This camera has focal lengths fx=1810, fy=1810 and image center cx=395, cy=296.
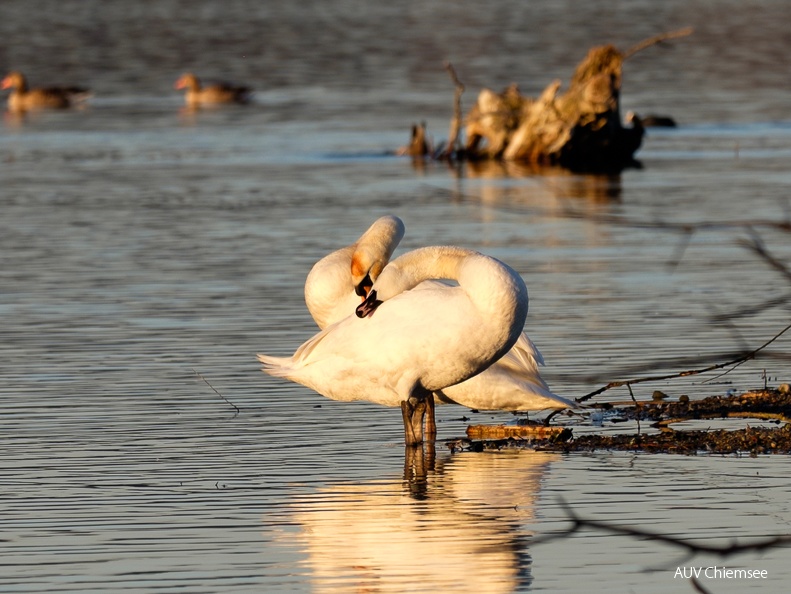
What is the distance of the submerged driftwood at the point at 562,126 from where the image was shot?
78.0ft

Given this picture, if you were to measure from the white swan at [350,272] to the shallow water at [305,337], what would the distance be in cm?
61

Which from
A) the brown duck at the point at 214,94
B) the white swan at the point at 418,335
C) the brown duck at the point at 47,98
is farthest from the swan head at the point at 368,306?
the brown duck at the point at 47,98

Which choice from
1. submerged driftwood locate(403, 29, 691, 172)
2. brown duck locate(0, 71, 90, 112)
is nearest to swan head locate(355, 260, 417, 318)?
submerged driftwood locate(403, 29, 691, 172)

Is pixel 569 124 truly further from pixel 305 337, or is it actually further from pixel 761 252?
pixel 761 252

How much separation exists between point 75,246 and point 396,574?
1092cm

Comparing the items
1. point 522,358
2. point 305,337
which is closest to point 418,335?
point 522,358

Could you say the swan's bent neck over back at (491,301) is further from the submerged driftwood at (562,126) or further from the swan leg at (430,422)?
the submerged driftwood at (562,126)

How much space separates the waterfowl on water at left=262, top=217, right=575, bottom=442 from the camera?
8.97m

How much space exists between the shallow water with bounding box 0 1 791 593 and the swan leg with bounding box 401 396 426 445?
0.19 metres

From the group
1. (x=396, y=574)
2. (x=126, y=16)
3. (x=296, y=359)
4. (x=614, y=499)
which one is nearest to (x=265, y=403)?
(x=296, y=359)

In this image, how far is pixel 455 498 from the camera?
7.95m

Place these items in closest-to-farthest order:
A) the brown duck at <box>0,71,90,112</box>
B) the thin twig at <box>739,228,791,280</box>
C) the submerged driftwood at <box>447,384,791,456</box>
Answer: the thin twig at <box>739,228,791,280</box>, the submerged driftwood at <box>447,384,791,456</box>, the brown duck at <box>0,71,90,112</box>

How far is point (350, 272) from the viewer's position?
971 cm

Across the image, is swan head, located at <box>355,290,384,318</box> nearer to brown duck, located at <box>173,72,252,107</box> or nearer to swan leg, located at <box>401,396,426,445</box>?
swan leg, located at <box>401,396,426,445</box>
